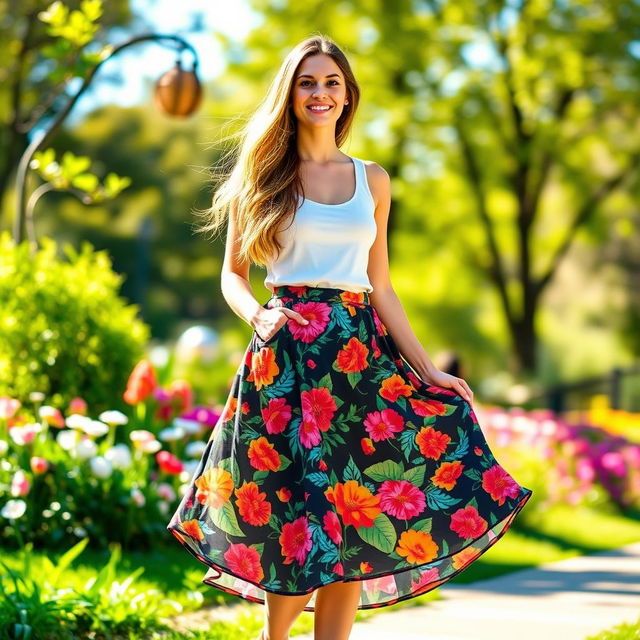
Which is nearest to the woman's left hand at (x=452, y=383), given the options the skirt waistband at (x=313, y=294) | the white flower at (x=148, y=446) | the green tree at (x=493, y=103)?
the skirt waistband at (x=313, y=294)

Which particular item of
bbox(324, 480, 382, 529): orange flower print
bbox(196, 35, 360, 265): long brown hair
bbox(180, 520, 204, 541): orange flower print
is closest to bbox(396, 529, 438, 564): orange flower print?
bbox(324, 480, 382, 529): orange flower print

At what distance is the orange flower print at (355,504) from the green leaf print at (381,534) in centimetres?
1

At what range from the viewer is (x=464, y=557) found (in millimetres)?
3293

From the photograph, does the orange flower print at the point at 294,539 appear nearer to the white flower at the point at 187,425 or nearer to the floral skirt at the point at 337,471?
the floral skirt at the point at 337,471

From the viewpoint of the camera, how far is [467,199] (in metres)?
18.3

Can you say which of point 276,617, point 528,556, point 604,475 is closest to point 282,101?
point 276,617

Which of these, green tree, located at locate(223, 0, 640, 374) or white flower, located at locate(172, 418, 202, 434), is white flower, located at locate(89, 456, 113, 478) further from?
green tree, located at locate(223, 0, 640, 374)

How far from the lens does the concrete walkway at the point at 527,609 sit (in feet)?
14.5

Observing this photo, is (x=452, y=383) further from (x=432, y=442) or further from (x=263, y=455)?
(x=263, y=455)

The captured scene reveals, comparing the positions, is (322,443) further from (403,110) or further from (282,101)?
(403,110)

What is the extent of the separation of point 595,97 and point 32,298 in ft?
41.4

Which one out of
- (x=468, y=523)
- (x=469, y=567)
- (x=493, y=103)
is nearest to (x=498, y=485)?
(x=468, y=523)

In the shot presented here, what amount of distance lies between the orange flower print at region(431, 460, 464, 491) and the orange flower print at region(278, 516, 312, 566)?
429mm

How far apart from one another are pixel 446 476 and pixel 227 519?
0.65m
